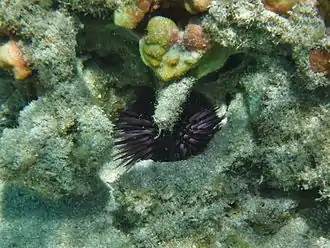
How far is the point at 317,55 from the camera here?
8.80 feet

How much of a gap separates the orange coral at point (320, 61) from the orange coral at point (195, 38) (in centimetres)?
71

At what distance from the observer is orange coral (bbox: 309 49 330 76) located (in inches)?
105

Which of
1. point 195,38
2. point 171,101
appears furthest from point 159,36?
point 171,101

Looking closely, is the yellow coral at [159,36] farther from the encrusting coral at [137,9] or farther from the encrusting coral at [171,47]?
the encrusting coral at [137,9]

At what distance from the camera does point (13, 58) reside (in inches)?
117

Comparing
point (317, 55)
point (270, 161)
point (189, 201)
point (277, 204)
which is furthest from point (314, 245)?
point (317, 55)

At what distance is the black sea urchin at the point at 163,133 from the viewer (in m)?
3.66

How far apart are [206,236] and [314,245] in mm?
803

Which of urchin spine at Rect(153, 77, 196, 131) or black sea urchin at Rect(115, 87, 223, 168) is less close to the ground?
urchin spine at Rect(153, 77, 196, 131)

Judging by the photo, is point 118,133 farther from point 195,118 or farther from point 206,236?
point 206,236

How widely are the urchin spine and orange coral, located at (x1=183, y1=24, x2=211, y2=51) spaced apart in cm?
27

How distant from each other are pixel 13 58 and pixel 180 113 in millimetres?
1317

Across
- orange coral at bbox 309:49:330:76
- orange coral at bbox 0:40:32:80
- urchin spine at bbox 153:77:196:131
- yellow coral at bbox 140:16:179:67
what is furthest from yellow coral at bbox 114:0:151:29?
orange coral at bbox 309:49:330:76

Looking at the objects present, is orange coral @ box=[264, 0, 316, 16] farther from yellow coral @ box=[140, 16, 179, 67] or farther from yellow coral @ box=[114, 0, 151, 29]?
yellow coral @ box=[114, 0, 151, 29]
